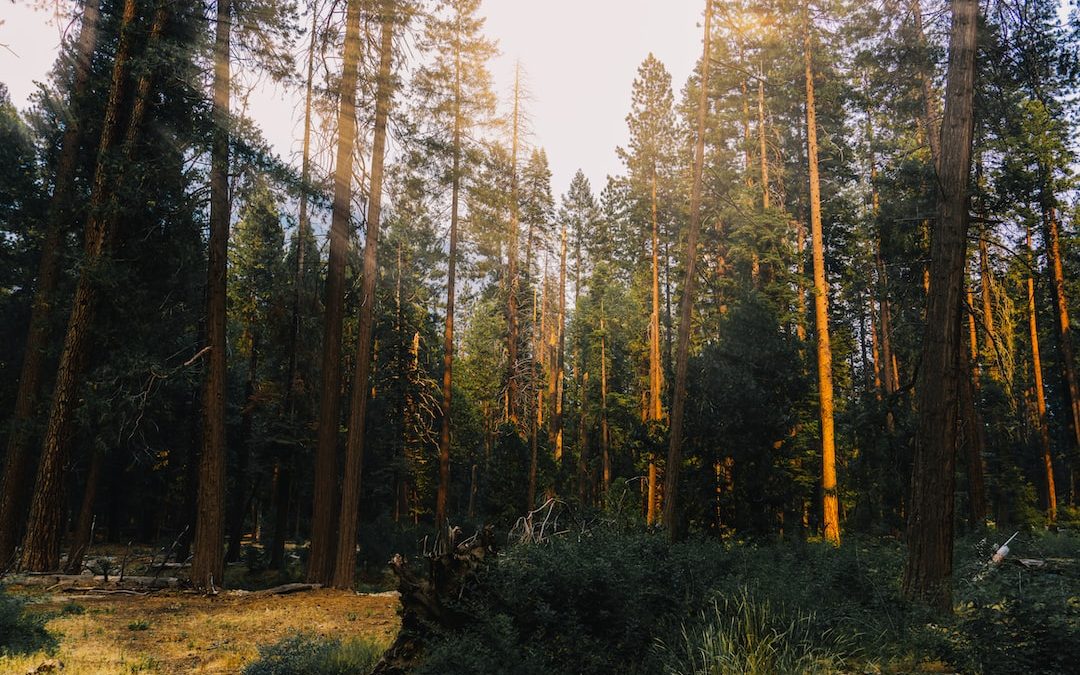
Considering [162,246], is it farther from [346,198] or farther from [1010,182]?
[1010,182]

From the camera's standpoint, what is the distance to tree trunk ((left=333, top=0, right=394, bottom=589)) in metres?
12.2

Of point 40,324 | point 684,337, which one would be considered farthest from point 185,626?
point 684,337

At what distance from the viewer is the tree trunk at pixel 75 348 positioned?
1117 centimetres

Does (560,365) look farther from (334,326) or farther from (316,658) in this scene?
(316,658)

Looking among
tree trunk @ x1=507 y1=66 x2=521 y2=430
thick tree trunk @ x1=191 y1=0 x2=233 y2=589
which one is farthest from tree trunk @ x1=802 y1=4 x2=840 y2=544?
thick tree trunk @ x1=191 y1=0 x2=233 y2=589

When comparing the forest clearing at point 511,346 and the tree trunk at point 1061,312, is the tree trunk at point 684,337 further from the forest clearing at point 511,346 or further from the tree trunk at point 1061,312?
the tree trunk at point 1061,312

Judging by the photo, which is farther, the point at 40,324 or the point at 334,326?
the point at 40,324

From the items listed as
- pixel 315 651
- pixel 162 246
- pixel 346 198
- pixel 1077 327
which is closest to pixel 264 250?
pixel 162 246

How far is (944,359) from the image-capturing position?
22.8 ft

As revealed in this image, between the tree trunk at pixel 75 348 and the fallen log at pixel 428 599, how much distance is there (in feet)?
29.3

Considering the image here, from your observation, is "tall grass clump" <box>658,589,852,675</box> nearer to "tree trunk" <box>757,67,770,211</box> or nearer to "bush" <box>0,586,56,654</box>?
"bush" <box>0,586,56,654</box>

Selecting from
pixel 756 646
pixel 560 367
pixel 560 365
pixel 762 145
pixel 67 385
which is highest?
pixel 762 145

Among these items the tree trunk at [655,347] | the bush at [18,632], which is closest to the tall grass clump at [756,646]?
the bush at [18,632]

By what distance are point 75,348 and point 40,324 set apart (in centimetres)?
260
